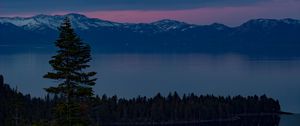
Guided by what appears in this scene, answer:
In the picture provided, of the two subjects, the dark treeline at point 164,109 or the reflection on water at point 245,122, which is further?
the reflection on water at point 245,122

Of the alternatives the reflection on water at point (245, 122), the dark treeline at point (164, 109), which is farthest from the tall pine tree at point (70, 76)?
the reflection on water at point (245, 122)

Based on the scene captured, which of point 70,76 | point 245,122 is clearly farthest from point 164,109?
point 70,76

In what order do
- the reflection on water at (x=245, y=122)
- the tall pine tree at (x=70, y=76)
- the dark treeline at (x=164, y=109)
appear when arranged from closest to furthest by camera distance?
the tall pine tree at (x=70, y=76) < the dark treeline at (x=164, y=109) < the reflection on water at (x=245, y=122)

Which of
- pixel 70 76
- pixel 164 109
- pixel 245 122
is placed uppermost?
pixel 70 76

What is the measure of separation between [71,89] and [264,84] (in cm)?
17510

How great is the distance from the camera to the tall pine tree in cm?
1727

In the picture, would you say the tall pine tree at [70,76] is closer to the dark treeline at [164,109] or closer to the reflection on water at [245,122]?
the dark treeline at [164,109]

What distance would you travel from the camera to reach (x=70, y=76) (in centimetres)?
1734

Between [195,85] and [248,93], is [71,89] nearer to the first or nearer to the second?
[248,93]

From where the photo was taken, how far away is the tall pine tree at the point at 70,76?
17.3 meters

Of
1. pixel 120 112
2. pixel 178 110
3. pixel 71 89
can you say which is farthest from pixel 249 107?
pixel 71 89

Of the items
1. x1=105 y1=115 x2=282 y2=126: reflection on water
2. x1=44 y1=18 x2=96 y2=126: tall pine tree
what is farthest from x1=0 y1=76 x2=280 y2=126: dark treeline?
x1=44 y1=18 x2=96 y2=126: tall pine tree

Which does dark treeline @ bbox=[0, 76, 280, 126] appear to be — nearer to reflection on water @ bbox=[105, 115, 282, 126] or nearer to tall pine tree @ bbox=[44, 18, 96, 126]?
reflection on water @ bbox=[105, 115, 282, 126]

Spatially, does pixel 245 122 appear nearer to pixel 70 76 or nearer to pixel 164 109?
pixel 164 109
